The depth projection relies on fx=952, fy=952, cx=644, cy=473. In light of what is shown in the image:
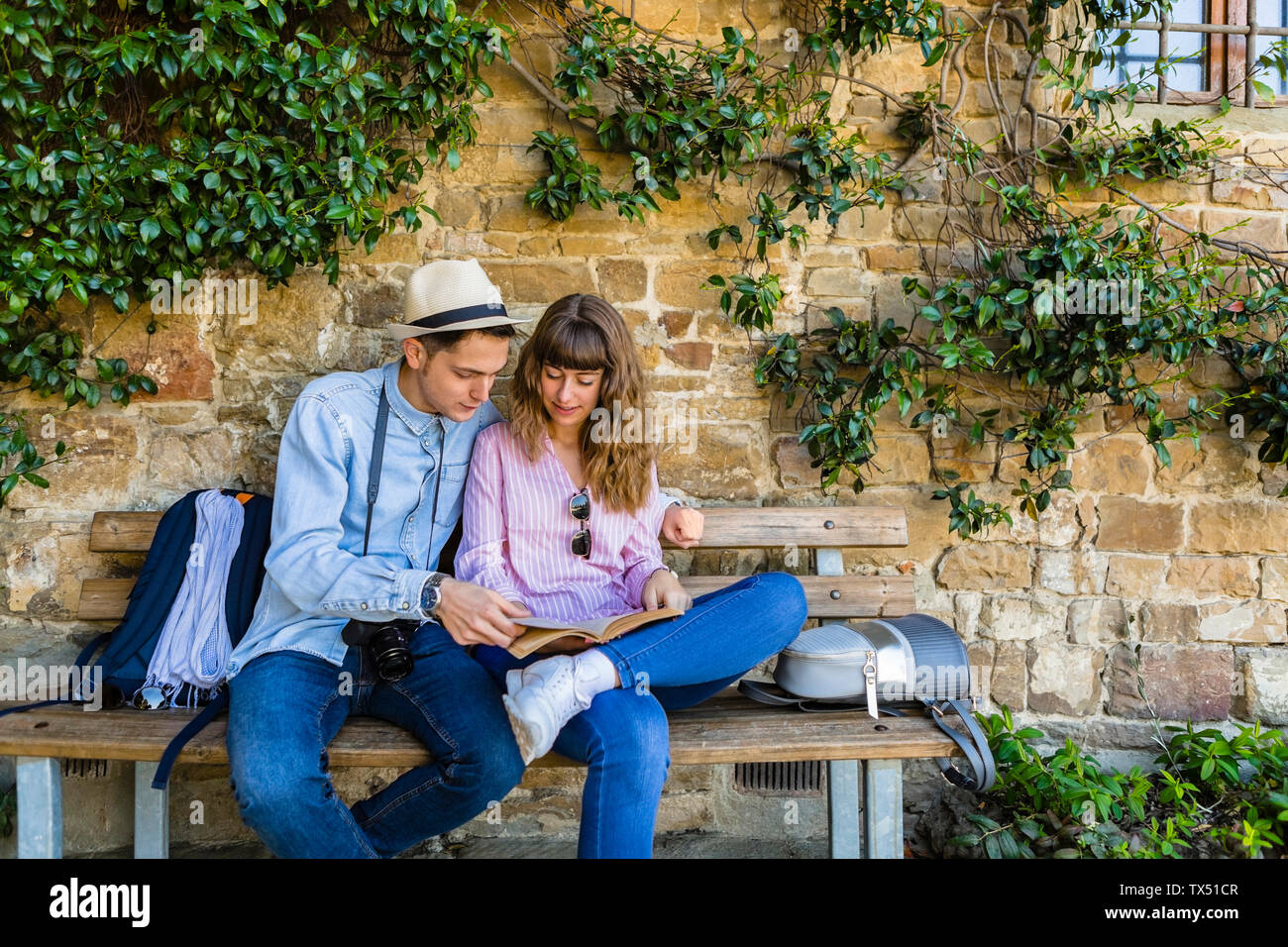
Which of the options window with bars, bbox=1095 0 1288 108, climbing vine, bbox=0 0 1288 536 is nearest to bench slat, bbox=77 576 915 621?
climbing vine, bbox=0 0 1288 536

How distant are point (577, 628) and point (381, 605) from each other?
1.76 ft

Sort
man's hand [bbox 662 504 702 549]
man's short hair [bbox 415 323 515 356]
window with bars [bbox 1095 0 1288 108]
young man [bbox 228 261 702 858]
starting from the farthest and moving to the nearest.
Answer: window with bars [bbox 1095 0 1288 108], man's hand [bbox 662 504 702 549], man's short hair [bbox 415 323 515 356], young man [bbox 228 261 702 858]

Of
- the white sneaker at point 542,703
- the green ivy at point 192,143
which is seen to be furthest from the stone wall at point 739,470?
the white sneaker at point 542,703

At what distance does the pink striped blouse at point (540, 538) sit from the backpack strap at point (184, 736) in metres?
0.72

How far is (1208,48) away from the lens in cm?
350

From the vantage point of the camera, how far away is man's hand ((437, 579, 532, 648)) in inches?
91.4

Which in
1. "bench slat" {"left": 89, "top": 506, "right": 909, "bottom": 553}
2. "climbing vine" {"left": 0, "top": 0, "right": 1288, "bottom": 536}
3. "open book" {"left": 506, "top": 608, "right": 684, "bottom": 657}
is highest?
"climbing vine" {"left": 0, "top": 0, "right": 1288, "bottom": 536}

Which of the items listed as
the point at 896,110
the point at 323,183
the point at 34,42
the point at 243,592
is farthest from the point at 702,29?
the point at 243,592

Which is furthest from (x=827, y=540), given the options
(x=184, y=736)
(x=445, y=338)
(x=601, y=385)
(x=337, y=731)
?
(x=184, y=736)

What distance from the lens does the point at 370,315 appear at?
10.6ft

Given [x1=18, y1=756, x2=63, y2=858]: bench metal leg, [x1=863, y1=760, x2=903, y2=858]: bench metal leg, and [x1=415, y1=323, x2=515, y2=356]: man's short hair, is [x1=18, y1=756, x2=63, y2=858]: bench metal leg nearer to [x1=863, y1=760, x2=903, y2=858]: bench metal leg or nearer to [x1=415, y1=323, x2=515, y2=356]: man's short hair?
[x1=415, y1=323, x2=515, y2=356]: man's short hair

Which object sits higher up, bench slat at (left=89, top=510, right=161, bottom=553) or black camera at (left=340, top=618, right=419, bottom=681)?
bench slat at (left=89, top=510, right=161, bottom=553)

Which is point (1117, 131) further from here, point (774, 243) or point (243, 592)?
point (243, 592)

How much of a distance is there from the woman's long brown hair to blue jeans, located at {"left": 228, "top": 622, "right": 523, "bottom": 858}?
630 millimetres
